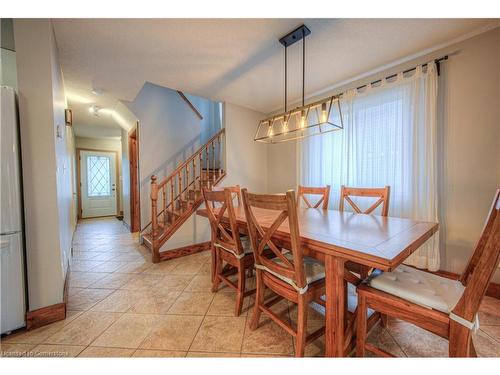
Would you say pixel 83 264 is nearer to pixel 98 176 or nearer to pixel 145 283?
pixel 145 283

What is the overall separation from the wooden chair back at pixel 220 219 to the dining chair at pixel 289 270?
249 mm

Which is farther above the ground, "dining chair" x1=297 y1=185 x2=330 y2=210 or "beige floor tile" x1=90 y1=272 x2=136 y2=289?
"dining chair" x1=297 y1=185 x2=330 y2=210

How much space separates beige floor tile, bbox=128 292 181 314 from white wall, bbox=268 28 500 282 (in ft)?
9.20

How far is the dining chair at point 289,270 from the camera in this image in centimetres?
112

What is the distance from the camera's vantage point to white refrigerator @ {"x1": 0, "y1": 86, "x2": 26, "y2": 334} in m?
1.33

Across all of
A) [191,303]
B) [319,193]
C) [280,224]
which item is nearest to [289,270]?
[280,224]

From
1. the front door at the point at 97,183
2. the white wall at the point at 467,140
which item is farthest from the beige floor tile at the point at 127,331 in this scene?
the front door at the point at 97,183

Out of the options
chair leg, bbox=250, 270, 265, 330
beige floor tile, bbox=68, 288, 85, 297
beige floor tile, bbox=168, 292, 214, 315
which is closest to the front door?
beige floor tile, bbox=68, 288, 85, 297

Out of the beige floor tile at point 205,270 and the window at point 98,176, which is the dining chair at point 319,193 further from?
the window at point 98,176

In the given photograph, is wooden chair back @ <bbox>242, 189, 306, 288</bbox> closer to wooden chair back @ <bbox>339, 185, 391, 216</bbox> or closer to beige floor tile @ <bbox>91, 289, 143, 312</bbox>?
wooden chair back @ <bbox>339, 185, 391, 216</bbox>
